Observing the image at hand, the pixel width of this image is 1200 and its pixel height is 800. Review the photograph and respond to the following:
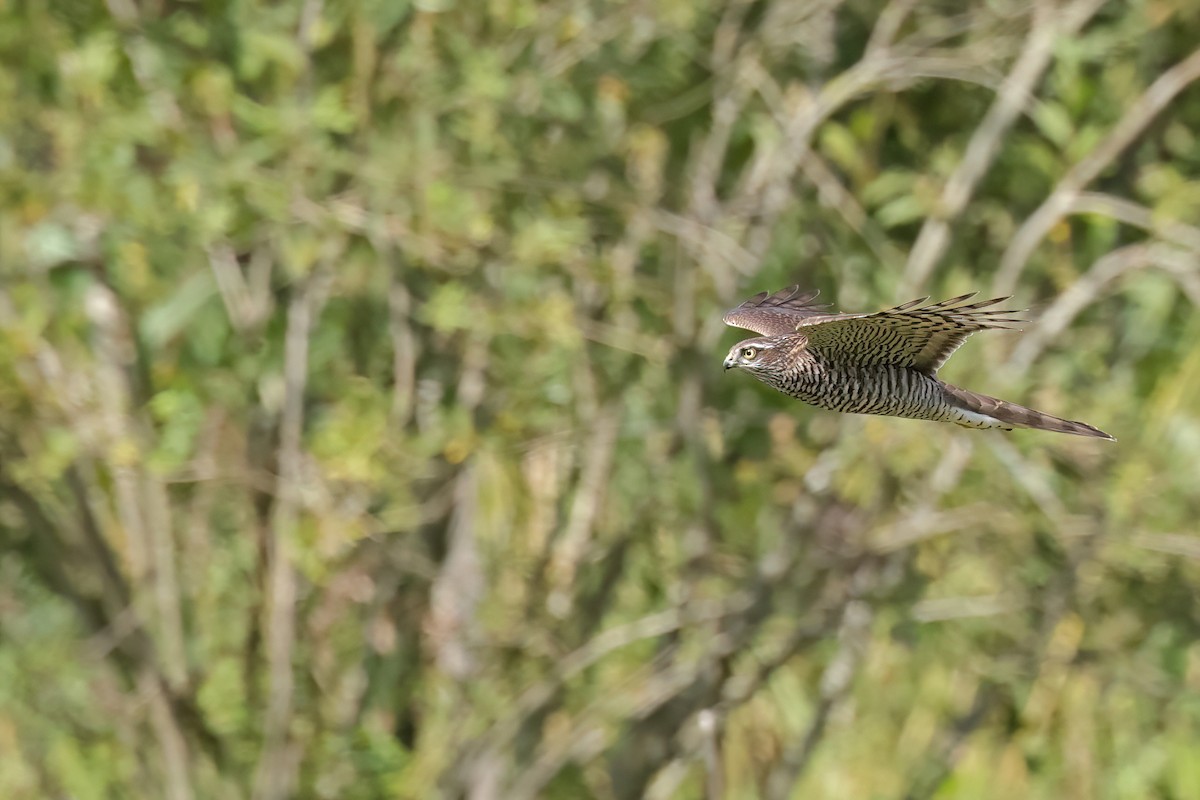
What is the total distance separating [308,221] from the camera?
5625 mm

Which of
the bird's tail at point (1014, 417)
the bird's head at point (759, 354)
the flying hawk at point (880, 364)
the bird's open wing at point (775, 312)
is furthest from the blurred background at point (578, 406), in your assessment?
the bird's head at point (759, 354)

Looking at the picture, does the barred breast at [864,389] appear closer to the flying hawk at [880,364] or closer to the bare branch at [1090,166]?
the flying hawk at [880,364]

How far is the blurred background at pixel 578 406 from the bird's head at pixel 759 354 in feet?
4.51

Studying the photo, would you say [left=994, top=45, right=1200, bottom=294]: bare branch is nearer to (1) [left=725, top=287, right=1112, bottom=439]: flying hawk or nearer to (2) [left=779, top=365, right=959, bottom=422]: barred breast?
(1) [left=725, top=287, right=1112, bottom=439]: flying hawk

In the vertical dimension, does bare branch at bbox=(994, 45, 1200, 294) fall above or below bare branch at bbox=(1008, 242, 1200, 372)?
above

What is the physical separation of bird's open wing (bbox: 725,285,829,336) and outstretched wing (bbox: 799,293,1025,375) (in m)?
0.17

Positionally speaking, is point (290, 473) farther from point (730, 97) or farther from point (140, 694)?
point (730, 97)

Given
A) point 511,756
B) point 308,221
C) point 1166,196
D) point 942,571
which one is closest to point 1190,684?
point 942,571

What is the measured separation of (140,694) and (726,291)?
2389mm

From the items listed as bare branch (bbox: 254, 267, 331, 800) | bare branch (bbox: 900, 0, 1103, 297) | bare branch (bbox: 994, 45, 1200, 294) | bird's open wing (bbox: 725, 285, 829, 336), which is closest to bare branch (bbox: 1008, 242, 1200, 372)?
bare branch (bbox: 994, 45, 1200, 294)

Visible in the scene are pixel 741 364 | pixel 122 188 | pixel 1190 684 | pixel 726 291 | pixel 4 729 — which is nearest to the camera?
pixel 741 364

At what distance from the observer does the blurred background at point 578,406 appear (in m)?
5.73

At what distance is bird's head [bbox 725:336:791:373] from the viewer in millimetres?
4184

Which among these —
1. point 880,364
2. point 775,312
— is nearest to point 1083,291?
point 775,312
